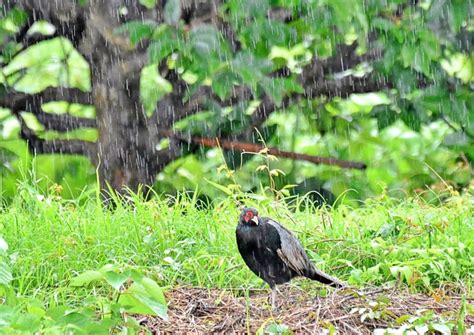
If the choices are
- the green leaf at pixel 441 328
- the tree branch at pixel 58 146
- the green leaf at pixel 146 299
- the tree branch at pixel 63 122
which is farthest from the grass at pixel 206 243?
the tree branch at pixel 63 122

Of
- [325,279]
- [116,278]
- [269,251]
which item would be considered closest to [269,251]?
[269,251]

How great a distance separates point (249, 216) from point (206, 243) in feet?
2.74

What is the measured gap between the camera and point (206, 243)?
20.2 feet

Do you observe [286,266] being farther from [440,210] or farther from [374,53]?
[374,53]

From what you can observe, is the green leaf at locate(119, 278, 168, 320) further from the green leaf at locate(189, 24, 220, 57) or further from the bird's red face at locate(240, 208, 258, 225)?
the green leaf at locate(189, 24, 220, 57)

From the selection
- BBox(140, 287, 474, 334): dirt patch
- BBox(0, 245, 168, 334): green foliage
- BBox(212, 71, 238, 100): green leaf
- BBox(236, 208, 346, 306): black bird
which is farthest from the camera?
BBox(212, 71, 238, 100): green leaf

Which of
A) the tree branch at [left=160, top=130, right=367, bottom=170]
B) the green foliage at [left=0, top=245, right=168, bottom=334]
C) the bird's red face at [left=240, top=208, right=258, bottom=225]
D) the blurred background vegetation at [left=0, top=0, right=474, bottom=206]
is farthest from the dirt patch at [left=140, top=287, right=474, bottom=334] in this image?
the tree branch at [left=160, top=130, right=367, bottom=170]

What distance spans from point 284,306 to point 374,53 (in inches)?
125

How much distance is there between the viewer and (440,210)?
6.75 metres

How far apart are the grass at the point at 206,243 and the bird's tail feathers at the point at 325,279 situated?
0.17 metres

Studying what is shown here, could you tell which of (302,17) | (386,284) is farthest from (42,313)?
(302,17)

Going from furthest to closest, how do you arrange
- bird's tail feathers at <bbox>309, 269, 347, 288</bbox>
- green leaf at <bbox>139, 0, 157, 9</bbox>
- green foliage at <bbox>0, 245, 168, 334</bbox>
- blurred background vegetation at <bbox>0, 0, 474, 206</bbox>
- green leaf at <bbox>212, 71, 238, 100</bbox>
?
green leaf at <bbox>139, 0, 157, 9</bbox> → blurred background vegetation at <bbox>0, 0, 474, 206</bbox> → green leaf at <bbox>212, 71, 238, 100</bbox> → bird's tail feathers at <bbox>309, 269, 347, 288</bbox> → green foliage at <bbox>0, 245, 168, 334</bbox>

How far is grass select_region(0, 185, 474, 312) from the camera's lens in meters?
5.71

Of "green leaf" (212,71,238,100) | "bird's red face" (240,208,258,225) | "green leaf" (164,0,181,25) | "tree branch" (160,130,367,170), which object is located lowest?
"tree branch" (160,130,367,170)
